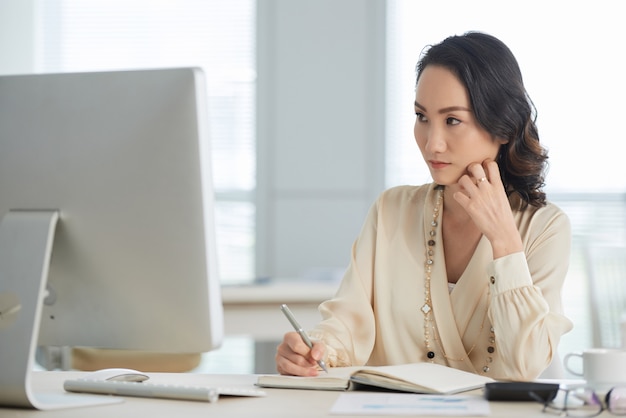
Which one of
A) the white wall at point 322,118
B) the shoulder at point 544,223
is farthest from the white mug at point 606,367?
the white wall at point 322,118

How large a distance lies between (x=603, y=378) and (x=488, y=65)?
0.72m

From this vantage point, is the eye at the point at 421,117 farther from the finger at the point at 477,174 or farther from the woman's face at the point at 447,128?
the finger at the point at 477,174

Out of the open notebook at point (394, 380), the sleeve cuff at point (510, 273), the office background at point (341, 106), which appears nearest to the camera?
the open notebook at point (394, 380)

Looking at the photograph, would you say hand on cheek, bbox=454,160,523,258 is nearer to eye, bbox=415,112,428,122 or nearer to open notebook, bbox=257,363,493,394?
eye, bbox=415,112,428,122

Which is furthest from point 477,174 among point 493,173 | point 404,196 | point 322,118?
point 322,118

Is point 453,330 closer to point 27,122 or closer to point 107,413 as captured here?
point 107,413

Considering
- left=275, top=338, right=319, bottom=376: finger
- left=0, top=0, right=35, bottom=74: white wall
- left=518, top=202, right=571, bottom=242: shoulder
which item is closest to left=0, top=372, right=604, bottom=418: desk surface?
left=275, top=338, right=319, bottom=376: finger

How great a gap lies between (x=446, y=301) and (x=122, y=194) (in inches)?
31.7

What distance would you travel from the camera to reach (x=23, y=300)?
1249mm

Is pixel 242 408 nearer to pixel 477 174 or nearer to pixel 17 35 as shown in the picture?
pixel 477 174

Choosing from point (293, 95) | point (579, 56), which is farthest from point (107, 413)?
point (579, 56)

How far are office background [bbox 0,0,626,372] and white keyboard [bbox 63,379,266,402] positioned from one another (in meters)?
3.16

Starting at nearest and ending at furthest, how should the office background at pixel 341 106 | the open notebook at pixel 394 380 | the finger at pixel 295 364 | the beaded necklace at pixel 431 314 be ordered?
the open notebook at pixel 394 380
the finger at pixel 295 364
the beaded necklace at pixel 431 314
the office background at pixel 341 106

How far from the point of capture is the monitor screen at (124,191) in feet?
4.14
